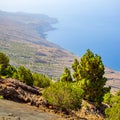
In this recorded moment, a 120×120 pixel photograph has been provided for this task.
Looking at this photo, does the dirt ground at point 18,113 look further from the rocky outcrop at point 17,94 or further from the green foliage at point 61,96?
the green foliage at point 61,96

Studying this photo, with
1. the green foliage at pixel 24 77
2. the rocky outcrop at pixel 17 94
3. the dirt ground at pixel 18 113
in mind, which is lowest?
the dirt ground at pixel 18 113

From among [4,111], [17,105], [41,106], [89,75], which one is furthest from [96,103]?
[4,111]

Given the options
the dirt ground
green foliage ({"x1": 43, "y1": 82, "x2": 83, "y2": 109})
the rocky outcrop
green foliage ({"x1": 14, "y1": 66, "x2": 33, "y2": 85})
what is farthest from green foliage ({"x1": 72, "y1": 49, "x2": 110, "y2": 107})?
the dirt ground

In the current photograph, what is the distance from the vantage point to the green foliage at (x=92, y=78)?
175ft

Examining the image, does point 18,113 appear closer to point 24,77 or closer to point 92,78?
point 24,77

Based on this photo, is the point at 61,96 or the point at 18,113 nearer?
the point at 18,113

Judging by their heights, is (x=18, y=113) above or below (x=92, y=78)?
below

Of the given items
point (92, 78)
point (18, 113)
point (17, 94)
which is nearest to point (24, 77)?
point (92, 78)

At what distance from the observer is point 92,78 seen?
54094 mm

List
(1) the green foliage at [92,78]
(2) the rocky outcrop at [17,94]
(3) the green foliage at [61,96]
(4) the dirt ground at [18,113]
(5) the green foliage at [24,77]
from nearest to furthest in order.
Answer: (4) the dirt ground at [18,113] < (2) the rocky outcrop at [17,94] < (3) the green foliage at [61,96] < (5) the green foliage at [24,77] < (1) the green foliage at [92,78]

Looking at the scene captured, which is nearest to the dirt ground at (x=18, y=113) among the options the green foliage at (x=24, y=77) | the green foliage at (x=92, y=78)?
the green foliage at (x=24, y=77)

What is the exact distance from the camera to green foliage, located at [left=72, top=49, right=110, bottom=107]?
175ft

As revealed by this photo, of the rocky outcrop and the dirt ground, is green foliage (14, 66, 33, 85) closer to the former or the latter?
the rocky outcrop

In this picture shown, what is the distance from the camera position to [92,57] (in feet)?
179
